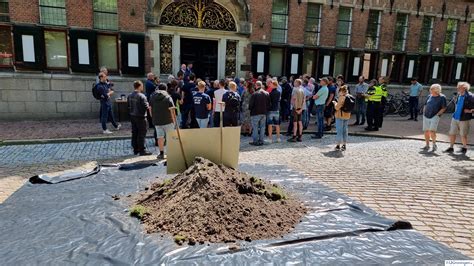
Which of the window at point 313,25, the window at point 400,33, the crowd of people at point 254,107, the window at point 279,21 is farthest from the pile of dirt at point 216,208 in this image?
the window at point 400,33

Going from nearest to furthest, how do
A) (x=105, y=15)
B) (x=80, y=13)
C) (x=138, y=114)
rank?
(x=138, y=114) → (x=80, y=13) → (x=105, y=15)

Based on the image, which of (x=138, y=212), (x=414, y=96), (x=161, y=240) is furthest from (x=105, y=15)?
(x=414, y=96)

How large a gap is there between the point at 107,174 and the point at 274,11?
37.1 ft

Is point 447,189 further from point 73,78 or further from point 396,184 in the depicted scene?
point 73,78

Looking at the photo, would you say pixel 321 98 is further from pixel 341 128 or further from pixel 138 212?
pixel 138 212

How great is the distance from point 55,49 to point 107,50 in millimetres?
1758

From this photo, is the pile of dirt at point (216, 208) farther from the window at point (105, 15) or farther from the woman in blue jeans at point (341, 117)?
the window at point (105, 15)

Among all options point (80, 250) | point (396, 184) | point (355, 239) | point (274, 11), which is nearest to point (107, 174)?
point (80, 250)

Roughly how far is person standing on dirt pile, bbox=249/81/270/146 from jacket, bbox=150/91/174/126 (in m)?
2.38

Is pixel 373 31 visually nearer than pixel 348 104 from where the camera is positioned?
No

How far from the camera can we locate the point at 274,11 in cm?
1434

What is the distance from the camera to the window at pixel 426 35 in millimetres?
16984

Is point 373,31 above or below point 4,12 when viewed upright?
above

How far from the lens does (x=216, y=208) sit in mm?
3707
